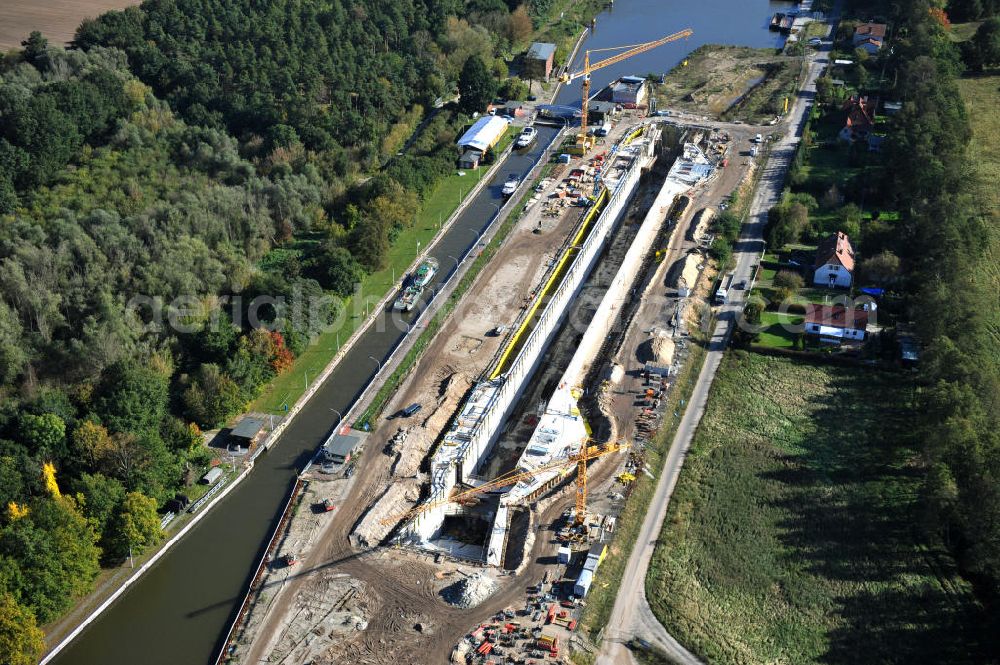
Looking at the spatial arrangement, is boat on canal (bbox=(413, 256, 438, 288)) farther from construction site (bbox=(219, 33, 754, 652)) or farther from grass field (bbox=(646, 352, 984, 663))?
grass field (bbox=(646, 352, 984, 663))

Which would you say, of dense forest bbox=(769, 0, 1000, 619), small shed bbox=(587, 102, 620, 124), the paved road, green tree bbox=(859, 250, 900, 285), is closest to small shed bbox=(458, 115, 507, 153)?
small shed bbox=(587, 102, 620, 124)

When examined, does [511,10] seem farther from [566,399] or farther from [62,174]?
[566,399]

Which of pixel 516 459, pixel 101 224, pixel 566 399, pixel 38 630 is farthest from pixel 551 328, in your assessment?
pixel 38 630

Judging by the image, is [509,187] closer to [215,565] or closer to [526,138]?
[526,138]

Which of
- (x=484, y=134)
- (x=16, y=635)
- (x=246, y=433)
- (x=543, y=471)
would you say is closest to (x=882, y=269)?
(x=543, y=471)

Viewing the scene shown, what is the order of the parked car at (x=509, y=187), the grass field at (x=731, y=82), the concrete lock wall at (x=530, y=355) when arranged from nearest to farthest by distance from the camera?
the concrete lock wall at (x=530, y=355) < the parked car at (x=509, y=187) < the grass field at (x=731, y=82)

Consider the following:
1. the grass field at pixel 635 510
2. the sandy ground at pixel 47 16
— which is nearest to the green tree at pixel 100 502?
the grass field at pixel 635 510

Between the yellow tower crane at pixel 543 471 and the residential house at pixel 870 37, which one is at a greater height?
the residential house at pixel 870 37

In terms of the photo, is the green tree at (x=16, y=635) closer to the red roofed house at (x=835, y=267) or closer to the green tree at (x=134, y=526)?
the green tree at (x=134, y=526)
